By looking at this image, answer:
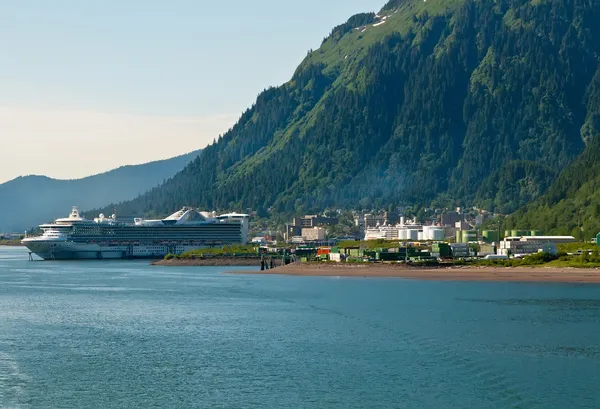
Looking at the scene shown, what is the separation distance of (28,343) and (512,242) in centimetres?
11811

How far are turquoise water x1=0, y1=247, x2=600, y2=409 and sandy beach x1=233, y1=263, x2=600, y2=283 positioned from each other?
59.0 feet

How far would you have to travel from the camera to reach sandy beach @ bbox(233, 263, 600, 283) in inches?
4904

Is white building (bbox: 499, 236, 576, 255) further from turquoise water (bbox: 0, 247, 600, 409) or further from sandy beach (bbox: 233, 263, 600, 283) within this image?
turquoise water (bbox: 0, 247, 600, 409)

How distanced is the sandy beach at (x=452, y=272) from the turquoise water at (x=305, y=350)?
17992 mm

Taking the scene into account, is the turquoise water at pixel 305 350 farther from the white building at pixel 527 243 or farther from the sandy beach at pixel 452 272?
the white building at pixel 527 243

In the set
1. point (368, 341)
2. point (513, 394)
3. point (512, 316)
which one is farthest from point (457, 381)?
point (512, 316)

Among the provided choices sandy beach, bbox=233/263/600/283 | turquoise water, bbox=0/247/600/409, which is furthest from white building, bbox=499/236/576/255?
turquoise water, bbox=0/247/600/409

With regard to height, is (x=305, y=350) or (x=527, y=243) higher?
(x=527, y=243)

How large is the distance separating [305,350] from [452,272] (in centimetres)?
7953

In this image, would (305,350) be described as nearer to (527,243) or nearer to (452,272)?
(452,272)

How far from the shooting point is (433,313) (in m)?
84.5

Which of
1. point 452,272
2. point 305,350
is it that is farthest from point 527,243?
point 305,350

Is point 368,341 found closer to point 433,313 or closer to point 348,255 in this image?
point 433,313

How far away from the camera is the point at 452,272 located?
465ft
